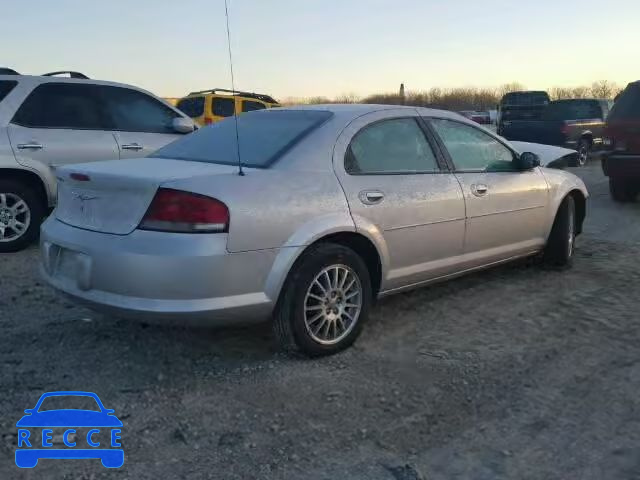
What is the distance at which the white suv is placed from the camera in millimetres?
6137

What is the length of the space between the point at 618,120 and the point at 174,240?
7.86 meters

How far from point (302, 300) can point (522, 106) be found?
1704cm

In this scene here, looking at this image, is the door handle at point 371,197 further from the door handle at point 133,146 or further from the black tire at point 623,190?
the black tire at point 623,190

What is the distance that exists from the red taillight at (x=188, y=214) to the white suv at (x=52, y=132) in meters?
3.65

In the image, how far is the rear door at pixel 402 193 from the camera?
3.83 meters

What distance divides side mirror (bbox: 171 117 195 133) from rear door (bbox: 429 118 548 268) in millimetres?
3346

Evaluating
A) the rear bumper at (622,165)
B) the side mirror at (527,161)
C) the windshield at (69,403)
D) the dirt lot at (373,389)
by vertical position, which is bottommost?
the dirt lot at (373,389)

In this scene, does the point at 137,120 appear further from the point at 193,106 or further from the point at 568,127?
the point at 568,127

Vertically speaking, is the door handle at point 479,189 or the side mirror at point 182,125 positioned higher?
the side mirror at point 182,125

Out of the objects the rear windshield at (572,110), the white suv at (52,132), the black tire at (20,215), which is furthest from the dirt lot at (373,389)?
the rear windshield at (572,110)

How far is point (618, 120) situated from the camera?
8953mm

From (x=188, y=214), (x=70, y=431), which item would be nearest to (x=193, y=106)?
(x=188, y=214)

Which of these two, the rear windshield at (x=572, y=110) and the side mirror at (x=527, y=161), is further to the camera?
the rear windshield at (x=572, y=110)

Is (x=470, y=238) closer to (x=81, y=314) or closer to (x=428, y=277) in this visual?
(x=428, y=277)
